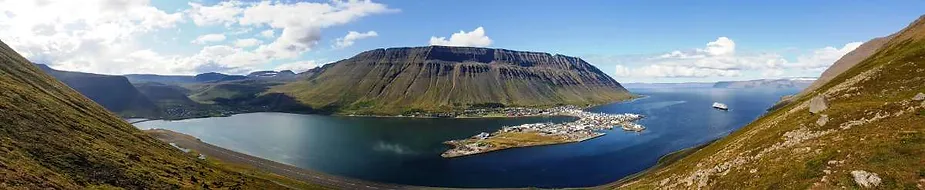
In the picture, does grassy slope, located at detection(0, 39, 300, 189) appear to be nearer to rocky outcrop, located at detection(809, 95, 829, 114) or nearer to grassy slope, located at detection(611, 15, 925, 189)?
grassy slope, located at detection(611, 15, 925, 189)

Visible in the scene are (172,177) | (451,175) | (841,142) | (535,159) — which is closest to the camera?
(841,142)

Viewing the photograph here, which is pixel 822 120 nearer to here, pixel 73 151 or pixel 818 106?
pixel 818 106

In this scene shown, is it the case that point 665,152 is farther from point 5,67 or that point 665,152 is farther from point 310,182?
point 5,67

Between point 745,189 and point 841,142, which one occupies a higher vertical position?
point 841,142

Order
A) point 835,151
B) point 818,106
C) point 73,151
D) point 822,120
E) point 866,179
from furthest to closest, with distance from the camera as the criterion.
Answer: point 818,106
point 73,151
point 822,120
point 835,151
point 866,179

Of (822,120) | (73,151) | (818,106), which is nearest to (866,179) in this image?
(822,120)

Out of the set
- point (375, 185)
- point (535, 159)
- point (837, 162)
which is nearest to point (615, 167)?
point (535, 159)

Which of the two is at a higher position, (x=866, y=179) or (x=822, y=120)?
(x=822, y=120)

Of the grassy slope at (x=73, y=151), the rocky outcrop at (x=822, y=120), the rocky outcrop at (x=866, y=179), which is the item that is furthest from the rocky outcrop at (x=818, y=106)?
the grassy slope at (x=73, y=151)
